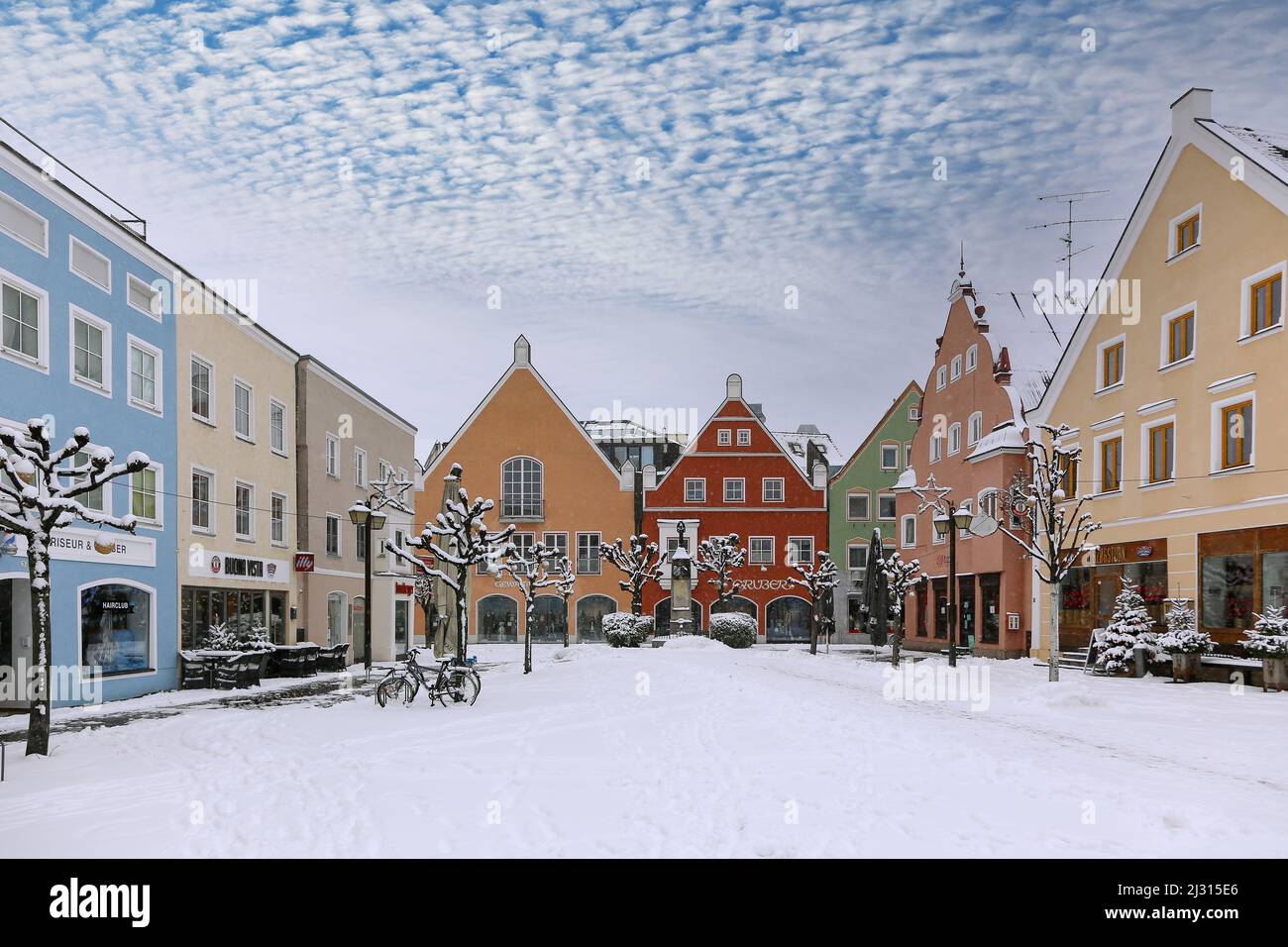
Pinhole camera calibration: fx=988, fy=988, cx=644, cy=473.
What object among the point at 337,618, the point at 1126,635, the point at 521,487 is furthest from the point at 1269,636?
the point at 521,487

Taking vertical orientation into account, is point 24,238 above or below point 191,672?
above

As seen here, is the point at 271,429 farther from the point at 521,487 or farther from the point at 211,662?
the point at 521,487

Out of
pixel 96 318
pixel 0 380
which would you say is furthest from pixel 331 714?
pixel 96 318

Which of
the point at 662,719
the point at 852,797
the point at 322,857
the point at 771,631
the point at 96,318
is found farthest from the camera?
the point at 771,631

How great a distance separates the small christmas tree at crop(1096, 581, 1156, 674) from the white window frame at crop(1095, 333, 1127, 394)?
6.14 metres

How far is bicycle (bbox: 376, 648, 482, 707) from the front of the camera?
678 inches

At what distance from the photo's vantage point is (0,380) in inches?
671

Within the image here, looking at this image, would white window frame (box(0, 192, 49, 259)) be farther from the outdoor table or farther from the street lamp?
the outdoor table

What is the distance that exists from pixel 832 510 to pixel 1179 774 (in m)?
42.8

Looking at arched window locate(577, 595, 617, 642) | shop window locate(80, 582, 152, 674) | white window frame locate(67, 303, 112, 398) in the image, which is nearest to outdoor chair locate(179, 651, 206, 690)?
shop window locate(80, 582, 152, 674)

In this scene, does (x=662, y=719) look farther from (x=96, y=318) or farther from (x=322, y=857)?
(x=96, y=318)

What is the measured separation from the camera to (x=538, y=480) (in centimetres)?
5219

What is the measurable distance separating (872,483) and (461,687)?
126 feet

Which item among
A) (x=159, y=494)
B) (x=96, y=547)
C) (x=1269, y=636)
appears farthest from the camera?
(x=159, y=494)
